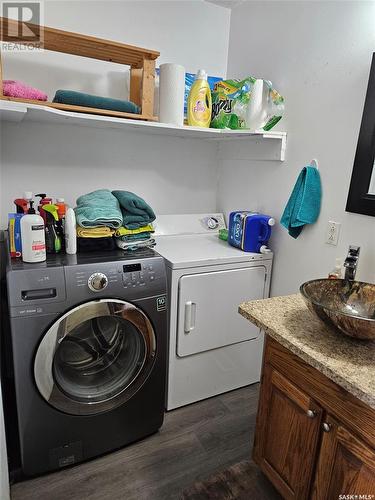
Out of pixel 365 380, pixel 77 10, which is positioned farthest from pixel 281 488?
pixel 77 10

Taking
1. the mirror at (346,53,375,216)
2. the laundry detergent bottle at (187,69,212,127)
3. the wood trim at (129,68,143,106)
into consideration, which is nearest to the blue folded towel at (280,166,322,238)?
the mirror at (346,53,375,216)

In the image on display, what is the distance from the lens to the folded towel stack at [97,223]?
1607mm

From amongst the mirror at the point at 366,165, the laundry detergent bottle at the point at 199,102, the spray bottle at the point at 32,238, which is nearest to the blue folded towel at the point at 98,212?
the spray bottle at the point at 32,238

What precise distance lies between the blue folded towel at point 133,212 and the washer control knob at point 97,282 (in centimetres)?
36

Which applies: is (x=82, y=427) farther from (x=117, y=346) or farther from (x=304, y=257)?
(x=304, y=257)

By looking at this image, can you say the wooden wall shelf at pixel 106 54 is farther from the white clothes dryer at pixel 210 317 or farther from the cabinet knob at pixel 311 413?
the cabinet knob at pixel 311 413

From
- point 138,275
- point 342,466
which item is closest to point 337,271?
point 342,466

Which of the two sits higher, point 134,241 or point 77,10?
point 77,10

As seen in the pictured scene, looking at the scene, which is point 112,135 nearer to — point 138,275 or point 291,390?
point 138,275

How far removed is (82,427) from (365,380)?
1.25m

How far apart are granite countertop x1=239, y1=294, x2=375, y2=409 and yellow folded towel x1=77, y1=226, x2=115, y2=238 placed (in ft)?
2.54

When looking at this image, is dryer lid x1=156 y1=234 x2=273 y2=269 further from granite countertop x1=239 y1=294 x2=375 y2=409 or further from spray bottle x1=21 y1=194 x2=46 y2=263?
spray bottle x1=21 y1=194 x2=46 y2=263

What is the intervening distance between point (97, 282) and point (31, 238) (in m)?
0.34

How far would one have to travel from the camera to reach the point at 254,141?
6.93 feet
